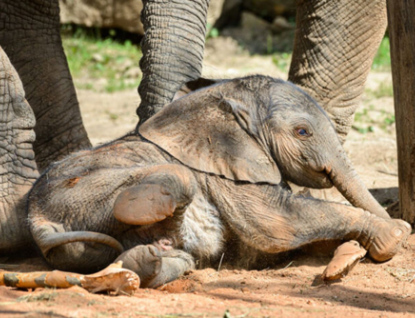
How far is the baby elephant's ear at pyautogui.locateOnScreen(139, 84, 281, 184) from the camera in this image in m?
3.39

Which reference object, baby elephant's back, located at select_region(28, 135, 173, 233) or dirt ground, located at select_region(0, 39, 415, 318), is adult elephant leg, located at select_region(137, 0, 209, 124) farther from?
dirt ground, located at select_region(0, 39, 415, 318)

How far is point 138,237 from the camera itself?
320 cm

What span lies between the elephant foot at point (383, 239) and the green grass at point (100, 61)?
525cm

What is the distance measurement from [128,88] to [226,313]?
599 cm

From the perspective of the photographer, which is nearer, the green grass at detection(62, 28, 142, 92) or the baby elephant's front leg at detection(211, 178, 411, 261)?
the baby elephant's front leg at detection(211, 178, 411, 261)

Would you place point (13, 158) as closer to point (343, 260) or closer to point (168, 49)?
point (168, 49)

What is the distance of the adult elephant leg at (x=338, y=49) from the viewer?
4.66 metres

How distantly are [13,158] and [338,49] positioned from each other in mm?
2022

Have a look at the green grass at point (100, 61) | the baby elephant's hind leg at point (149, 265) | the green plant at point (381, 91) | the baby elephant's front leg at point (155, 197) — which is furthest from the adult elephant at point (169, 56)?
the green grass at point (100, 61)

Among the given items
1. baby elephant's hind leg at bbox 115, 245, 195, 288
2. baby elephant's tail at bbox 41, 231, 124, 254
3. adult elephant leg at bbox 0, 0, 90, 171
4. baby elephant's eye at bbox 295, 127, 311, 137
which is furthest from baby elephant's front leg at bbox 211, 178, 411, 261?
adult elephant leg at bbox 0, 0, 90, 171

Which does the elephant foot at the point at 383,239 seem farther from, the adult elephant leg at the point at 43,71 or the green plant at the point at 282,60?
the green plant at the point at 282,60

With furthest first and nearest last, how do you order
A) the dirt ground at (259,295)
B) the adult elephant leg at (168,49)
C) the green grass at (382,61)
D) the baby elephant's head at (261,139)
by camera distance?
the green grass at (382,61)
the adult elephant leg at (168,49)
the baby elephant's head at (261,139)
the dirt ground at (259,295)

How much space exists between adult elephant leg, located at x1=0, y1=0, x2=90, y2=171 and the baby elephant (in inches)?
58.9

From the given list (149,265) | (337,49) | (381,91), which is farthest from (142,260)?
(381,91)
